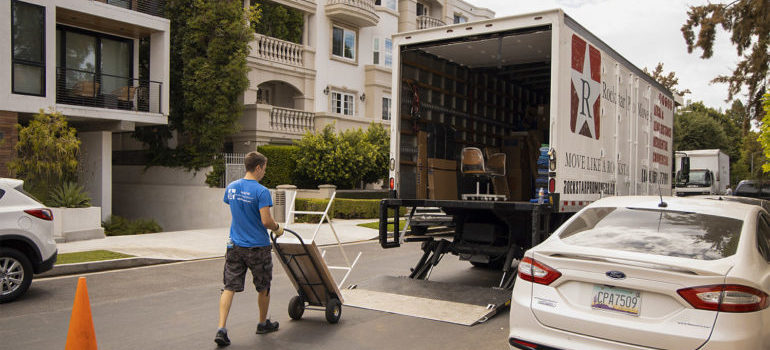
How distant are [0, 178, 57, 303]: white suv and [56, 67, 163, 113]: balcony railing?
10124mm

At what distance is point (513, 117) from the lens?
1195 centimetres

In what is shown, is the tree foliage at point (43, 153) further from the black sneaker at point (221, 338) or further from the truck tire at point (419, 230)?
the black sneaker at point (221, 338)

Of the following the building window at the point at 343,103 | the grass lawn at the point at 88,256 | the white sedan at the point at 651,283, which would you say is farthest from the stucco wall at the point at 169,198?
the white sedan at the point at 651,283

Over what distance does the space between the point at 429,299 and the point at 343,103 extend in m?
20.4

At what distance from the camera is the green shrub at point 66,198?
578 inches

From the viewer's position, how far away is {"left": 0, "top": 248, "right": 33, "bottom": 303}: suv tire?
7668 mm

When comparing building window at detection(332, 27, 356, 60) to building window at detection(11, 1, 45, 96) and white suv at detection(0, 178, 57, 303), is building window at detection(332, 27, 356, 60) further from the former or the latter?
white suv at detection(0, 178, 57, 303)

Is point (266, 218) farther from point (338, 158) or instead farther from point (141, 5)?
point (141, 5)

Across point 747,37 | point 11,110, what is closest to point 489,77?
point 747,37

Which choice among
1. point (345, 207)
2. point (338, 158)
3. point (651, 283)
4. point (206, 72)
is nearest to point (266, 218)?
point (651, 283)

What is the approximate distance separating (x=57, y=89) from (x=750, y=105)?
19.6 m

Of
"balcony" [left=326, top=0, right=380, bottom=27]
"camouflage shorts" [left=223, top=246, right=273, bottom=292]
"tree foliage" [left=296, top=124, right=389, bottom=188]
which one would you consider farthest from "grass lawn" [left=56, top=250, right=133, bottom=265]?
"balcony" [left=326, top=0, right=380, bottom=27]

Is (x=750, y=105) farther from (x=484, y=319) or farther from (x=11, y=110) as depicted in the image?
(x=11, y=110)

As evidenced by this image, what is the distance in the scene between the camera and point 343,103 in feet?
89.1
